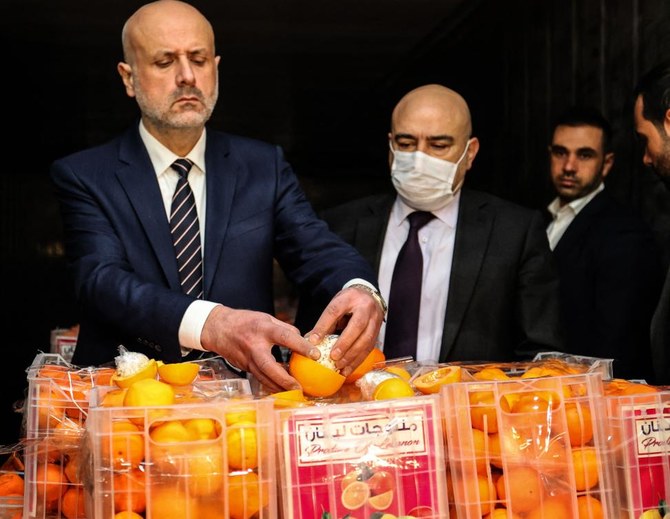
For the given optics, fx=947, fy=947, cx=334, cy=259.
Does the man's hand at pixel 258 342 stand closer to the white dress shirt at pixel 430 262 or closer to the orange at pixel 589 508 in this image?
the orange at pixel 589 508

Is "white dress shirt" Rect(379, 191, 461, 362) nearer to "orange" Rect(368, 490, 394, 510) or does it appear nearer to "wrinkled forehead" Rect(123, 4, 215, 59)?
"wrinkled forehead" Rect(123, 4, 215, 59)

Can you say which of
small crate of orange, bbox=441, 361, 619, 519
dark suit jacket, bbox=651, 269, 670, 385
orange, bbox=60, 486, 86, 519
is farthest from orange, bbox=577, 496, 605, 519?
dark suit jacket, bbox=651, 269, 670, 385

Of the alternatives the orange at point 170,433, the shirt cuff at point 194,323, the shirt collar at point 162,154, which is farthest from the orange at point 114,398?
the shirt collar at point 162,154

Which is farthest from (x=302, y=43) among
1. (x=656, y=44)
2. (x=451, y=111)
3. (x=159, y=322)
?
(x=159, y=322)

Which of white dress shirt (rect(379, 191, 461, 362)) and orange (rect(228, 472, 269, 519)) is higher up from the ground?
white dress shirt (rect(379, 191, 461, 362))

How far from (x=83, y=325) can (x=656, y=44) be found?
2860mm

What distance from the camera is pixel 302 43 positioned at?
6695mm

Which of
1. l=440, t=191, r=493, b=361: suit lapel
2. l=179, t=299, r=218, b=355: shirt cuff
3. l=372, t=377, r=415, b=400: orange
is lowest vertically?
l=372, t=377, r=415, b=400: orange

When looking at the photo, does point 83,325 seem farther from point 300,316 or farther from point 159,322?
point 300,316

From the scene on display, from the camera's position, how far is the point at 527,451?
1.51 m

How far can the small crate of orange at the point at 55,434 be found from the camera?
1645 mm

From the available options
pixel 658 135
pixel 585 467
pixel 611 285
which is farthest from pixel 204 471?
pixel 611 285

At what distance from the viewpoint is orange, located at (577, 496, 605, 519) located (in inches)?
59.5

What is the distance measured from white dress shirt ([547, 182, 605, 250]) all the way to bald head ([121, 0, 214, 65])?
7.22 feet
